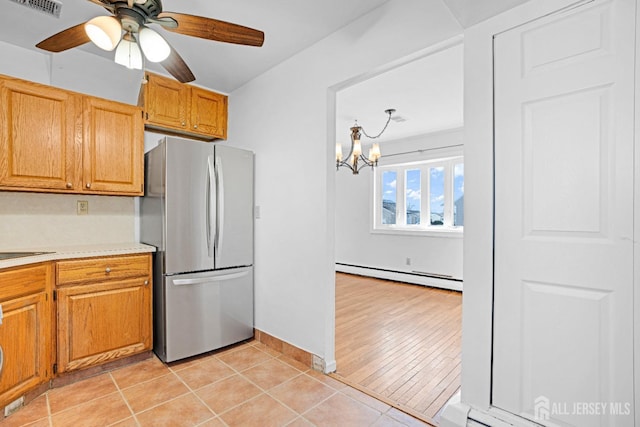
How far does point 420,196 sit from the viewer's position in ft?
17.8

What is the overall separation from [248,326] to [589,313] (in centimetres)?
250

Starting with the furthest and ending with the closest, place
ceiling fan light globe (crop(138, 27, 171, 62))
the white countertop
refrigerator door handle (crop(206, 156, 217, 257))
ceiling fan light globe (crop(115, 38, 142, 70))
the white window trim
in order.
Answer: the white window trim → refrigerator door handle (crop(206, 156, 217, 257)) → the white countertop → ceiling fan light globe (crop(115, 38, 142, 70)) → ceiling fan light globe (crop(138, 27, 171, 62))

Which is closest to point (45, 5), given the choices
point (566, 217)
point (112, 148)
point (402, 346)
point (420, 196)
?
point (112, 148)

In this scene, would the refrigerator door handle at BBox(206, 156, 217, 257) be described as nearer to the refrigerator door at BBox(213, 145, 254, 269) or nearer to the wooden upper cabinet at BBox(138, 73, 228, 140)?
the refrigerator door at BBox(213, 145, 254, 269)

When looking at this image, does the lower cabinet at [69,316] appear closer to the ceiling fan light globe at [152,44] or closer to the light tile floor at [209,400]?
the light tile floor at [209,400]

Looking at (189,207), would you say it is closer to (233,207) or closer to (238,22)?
(233,207)

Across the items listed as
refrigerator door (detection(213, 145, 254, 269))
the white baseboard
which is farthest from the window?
refrigerator door (detection(213, 145, 254, 269))

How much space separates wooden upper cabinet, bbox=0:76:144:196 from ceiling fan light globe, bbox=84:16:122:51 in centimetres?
118

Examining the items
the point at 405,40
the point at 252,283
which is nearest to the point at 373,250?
the point at 252,283

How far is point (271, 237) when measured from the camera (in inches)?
110

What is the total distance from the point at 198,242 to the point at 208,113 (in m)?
1.45

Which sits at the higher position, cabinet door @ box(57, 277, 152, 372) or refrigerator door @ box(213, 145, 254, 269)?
refrigerator door @ box(213, 145, 254, 269)

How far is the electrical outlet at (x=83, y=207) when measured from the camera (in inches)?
104

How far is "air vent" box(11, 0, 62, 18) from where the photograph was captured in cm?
194
